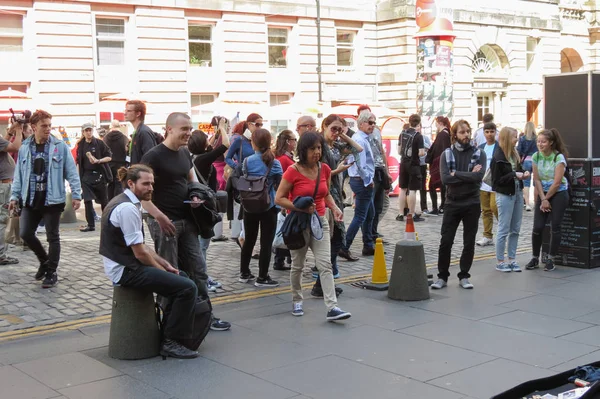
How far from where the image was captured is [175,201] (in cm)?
689

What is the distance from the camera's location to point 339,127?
9039 millimetres

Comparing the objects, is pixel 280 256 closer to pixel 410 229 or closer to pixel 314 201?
pixel 410 229

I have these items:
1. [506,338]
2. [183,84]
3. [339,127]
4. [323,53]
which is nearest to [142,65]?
[183,84]

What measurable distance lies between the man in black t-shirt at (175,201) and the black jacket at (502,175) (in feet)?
14.8

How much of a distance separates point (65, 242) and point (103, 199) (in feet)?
6.25

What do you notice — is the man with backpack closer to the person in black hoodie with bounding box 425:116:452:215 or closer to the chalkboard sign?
the person in black hoodie with bounding box 425:116:452:215

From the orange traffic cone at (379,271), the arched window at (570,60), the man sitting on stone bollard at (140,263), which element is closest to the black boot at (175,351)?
the man sitting on stone bollard at (140,263)

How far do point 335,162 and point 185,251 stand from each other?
2.85m

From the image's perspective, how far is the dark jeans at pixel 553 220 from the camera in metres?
→ 9.91

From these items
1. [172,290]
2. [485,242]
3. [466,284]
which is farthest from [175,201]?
[485,242]

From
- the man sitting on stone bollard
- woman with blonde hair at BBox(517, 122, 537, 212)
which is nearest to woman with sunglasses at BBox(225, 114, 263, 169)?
the man sitting on stone bollard

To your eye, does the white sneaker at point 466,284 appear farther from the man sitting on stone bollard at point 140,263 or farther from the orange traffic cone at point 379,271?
the man sitting on stone bollard at point 140,263

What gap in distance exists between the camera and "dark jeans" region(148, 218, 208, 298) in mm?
6801

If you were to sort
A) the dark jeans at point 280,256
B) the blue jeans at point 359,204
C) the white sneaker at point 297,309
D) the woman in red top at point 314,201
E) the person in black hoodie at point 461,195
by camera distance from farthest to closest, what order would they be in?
the blue jeans at point 359,204
the dark jeans at point 280,256
the person in black hoodie at point 461,195
the white sneaker at point 297,309
the woman in red top at point 314,201
